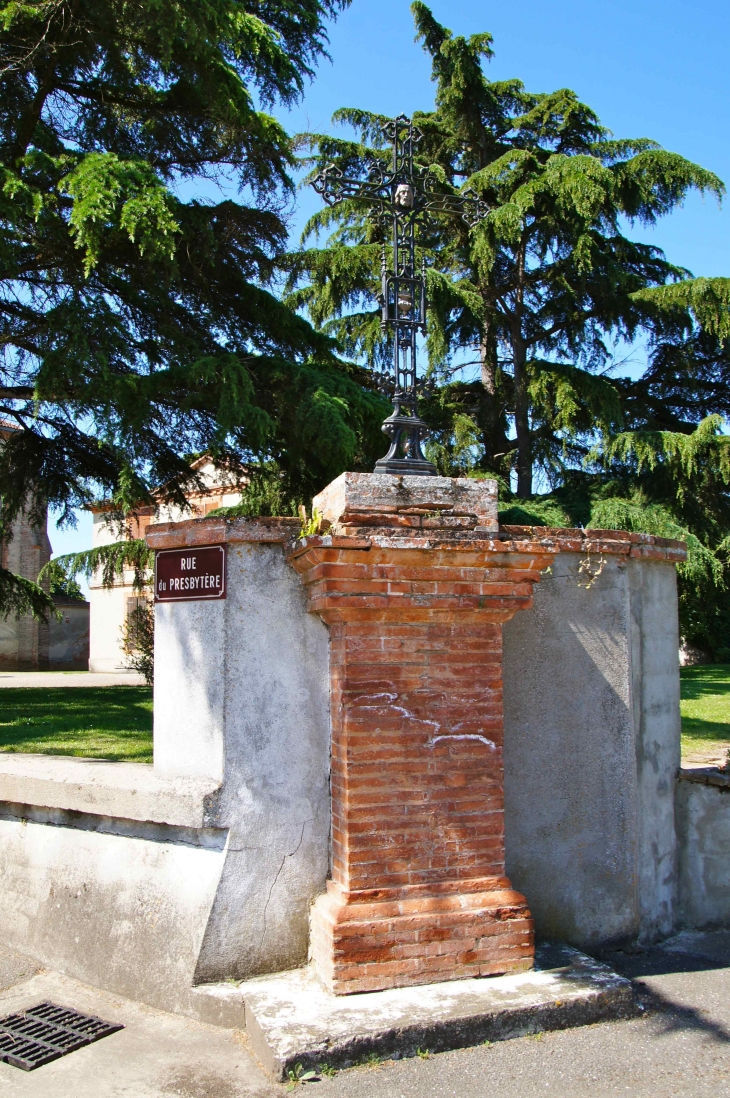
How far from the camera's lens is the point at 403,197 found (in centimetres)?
447

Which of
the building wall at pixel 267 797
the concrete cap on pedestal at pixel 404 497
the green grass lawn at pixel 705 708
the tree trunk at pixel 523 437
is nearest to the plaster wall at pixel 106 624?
the tree trunk at pixel 523 437

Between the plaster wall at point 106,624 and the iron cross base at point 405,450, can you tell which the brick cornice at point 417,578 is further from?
the plaster wall at point 106,624

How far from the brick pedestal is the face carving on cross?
167cm

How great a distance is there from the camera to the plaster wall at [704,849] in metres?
5.13

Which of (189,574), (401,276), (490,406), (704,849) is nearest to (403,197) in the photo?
(401,276)

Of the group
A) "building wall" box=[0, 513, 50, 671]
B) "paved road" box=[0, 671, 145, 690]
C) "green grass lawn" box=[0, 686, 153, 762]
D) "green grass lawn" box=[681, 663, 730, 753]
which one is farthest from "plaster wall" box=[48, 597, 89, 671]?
"green grass lawn" box=[681, 663, 730, 753]

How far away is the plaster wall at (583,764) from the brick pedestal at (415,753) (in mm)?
443

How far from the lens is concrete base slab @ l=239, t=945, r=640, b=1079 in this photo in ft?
10.7

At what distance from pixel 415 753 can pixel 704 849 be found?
94.5 inches

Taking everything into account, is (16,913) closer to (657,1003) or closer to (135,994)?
(135,994)

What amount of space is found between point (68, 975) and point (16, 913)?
1.84 ft

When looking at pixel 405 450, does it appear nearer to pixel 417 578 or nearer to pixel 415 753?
pixel 417 578

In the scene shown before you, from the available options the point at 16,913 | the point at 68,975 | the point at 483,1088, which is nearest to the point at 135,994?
the point at 68,975

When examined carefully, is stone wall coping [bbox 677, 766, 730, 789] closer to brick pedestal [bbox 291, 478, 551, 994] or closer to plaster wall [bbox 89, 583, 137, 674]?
brick pedestal [bbox 291, 478, 551, 994]
